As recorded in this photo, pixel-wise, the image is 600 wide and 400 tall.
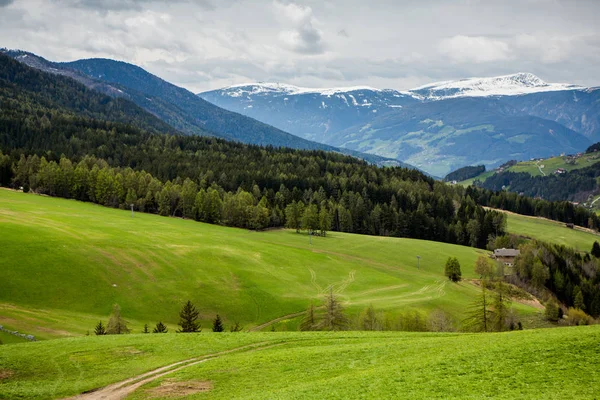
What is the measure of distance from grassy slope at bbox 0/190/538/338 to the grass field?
75.0 feet

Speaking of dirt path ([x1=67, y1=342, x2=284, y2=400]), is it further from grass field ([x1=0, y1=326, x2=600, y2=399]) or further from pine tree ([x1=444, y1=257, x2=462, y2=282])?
pine tree ([x1=444, y1=257, x2=462, y2=282])

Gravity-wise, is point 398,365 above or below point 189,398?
above

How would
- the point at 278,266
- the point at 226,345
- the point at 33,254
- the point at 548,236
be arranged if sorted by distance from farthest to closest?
1. the point at 548,236
2. the point at 278,266
3. the point at 33,254
4. the point at 226,345

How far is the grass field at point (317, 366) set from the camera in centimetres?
2777

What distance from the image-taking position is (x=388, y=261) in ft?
431

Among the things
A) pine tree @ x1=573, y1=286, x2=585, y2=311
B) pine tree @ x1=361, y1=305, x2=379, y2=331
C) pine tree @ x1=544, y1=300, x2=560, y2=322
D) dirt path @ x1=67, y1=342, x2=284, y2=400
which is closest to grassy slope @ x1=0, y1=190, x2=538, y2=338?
pine tree @ x1=544, y1=300, x2=560, y2=322

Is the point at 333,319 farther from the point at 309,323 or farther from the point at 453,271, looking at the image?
the point at 453,271

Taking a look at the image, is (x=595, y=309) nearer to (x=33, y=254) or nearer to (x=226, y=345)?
(x=226, y=345)

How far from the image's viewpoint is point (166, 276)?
3543 inches

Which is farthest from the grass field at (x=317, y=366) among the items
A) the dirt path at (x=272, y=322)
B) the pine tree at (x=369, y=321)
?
the dirt path at (x=272, y=322)

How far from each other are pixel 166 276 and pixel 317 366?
6032 cm

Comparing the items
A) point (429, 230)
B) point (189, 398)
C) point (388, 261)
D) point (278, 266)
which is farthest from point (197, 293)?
point (429, 230)

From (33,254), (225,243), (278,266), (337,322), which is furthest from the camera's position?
(225,243)

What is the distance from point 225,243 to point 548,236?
151663mm
